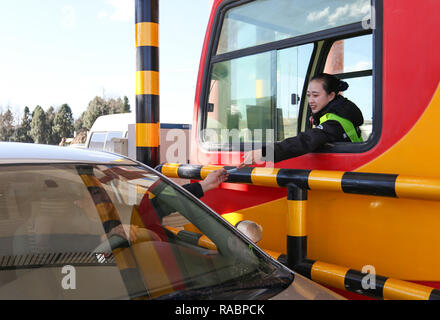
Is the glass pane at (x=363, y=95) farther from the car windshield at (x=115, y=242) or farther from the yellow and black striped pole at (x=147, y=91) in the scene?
the yellow and black striped pole at (x=147, y=91)

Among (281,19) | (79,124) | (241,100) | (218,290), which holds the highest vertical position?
(79,124)

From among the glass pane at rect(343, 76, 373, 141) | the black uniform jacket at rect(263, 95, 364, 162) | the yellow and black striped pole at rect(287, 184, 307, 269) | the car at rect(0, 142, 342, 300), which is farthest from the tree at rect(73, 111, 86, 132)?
the car at rect(0, 142, 342, 300)

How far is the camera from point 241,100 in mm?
3053

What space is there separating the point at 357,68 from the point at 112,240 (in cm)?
234

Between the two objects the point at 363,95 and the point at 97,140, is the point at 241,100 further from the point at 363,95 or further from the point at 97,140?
the point at 97,140

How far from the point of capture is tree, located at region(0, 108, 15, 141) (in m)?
53.1

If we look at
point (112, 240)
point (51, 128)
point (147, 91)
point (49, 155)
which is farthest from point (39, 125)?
point (112, 240)

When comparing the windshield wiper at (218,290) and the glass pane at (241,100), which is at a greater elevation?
the glass pane at (241,100)

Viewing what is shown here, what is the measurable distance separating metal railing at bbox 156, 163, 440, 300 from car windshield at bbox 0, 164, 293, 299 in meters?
0.66

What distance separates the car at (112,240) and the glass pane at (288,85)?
1.16 meters

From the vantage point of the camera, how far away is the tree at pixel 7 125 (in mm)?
53128

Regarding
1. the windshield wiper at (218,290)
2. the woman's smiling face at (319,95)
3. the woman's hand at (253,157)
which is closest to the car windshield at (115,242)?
the windshield wiper at (218,290)

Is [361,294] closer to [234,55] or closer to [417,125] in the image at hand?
[417,125]
